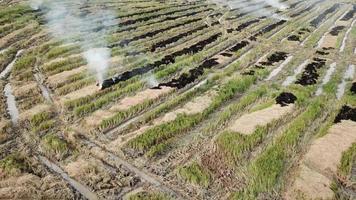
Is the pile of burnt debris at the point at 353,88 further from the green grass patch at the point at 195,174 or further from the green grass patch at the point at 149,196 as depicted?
the green grass patch at the point at 149,196

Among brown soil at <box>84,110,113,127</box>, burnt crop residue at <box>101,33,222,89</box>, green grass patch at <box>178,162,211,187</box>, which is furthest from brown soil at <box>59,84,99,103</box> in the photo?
green grass patch at <box>178,162,211,187</box>

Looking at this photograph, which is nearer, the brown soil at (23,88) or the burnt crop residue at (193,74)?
the brown soil at (23,88)

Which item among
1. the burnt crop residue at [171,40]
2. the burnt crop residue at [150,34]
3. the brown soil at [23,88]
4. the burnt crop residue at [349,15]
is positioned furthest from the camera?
the burnt crop residue at [349,15]

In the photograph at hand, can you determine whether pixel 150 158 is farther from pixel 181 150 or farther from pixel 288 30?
pixel 288 30

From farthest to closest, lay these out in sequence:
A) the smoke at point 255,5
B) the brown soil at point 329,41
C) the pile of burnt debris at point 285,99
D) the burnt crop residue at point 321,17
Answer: the smoke at point 255,5, the burnt crop residue at point 321,17, the brown soil at point 329,41, the pile of burnt debris at point 285,99

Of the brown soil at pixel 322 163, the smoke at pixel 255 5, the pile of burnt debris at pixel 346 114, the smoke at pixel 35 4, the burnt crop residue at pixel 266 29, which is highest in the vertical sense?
the smoke at pixel 35 4

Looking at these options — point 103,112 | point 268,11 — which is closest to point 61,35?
point 103,112

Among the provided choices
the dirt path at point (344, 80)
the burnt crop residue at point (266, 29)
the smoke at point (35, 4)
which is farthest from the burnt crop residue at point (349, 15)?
the smoke at point (35, 4)

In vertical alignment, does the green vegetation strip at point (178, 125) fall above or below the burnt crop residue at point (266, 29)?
above
